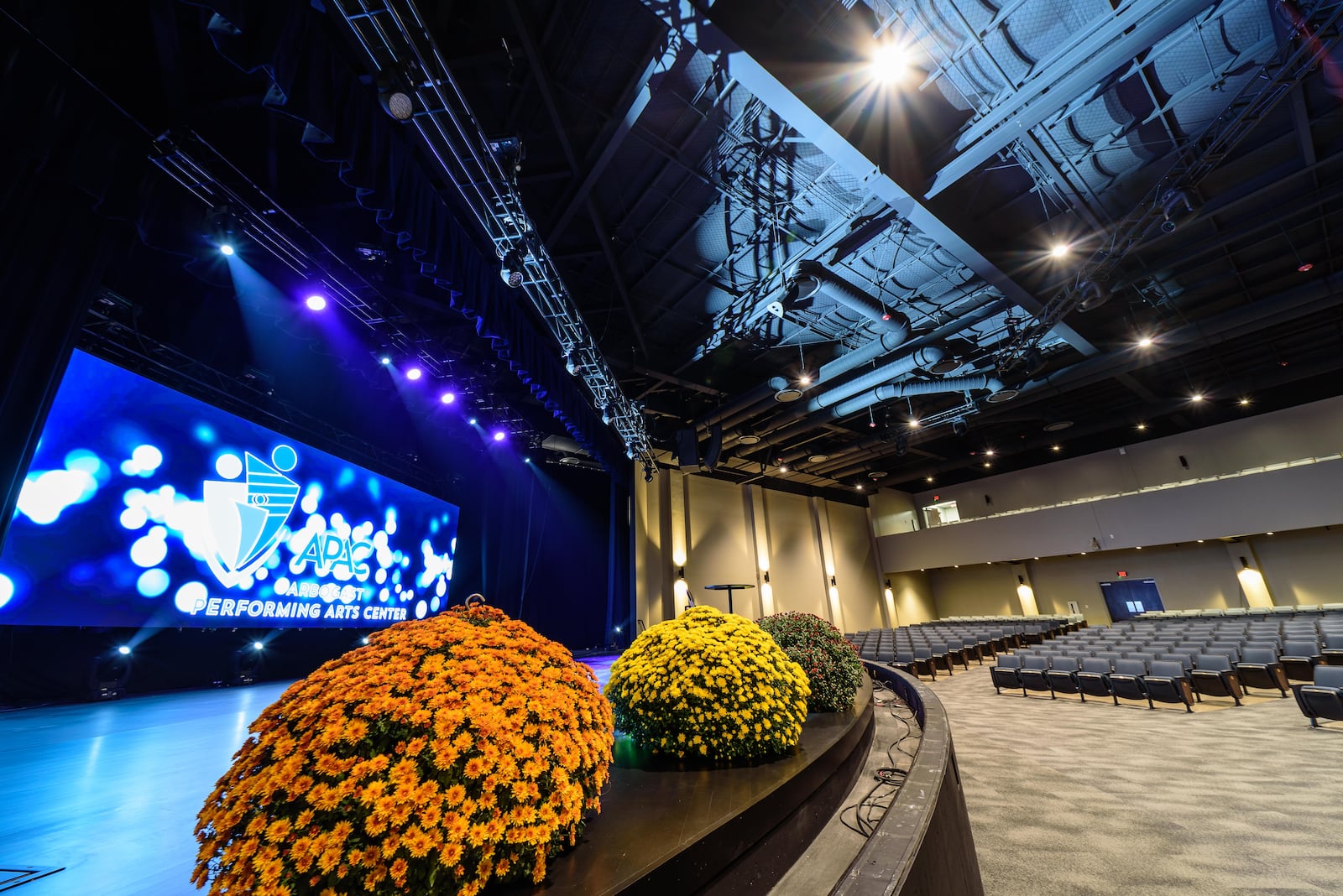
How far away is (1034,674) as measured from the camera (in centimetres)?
708

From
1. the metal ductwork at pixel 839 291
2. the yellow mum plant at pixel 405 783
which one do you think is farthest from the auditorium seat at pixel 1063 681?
the yellow mum plant at pixel 405 783

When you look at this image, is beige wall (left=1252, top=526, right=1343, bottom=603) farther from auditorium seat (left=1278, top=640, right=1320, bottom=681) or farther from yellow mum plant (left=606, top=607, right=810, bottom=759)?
yellow mum plant (left=606, top=607, right=810, bottom=759)

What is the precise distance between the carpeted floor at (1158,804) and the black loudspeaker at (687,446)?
6649 millimetres

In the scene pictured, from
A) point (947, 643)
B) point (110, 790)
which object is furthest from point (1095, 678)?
point (110, 790)

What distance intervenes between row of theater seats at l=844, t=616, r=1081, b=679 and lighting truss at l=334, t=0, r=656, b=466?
767 cm

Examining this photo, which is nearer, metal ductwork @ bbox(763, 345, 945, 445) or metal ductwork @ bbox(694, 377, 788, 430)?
metal ductwork @ bbox(763, 345, 945, 445)

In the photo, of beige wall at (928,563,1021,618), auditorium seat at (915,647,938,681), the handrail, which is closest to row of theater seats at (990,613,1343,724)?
auditorium seat at (915,647,938,681)

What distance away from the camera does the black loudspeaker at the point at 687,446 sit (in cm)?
1065

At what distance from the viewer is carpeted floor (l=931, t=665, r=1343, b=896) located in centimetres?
227

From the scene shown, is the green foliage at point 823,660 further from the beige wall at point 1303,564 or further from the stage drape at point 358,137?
the beige wall at point 1303,564

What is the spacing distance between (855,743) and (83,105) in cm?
672

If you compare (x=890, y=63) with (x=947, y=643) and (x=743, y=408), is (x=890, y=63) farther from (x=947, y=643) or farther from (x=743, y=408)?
(x=947, y=643)

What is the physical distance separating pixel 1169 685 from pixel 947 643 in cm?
497

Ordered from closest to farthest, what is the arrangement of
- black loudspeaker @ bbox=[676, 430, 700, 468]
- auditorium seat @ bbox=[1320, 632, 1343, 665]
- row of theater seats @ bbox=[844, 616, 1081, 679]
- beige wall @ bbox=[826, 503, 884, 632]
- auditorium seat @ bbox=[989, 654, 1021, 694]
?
auditorium seat @ bbox=[1320, 632, 1343, 665], auditorium seat @ bbox=[989, 654, 1021, 694], row of theater seats @ bbox=[844, 616, 1081, 679], black loudspeaker @ bbox=[676, 430, 700, 468], beige wall @ bbox=[826, 503, 884, 632]
